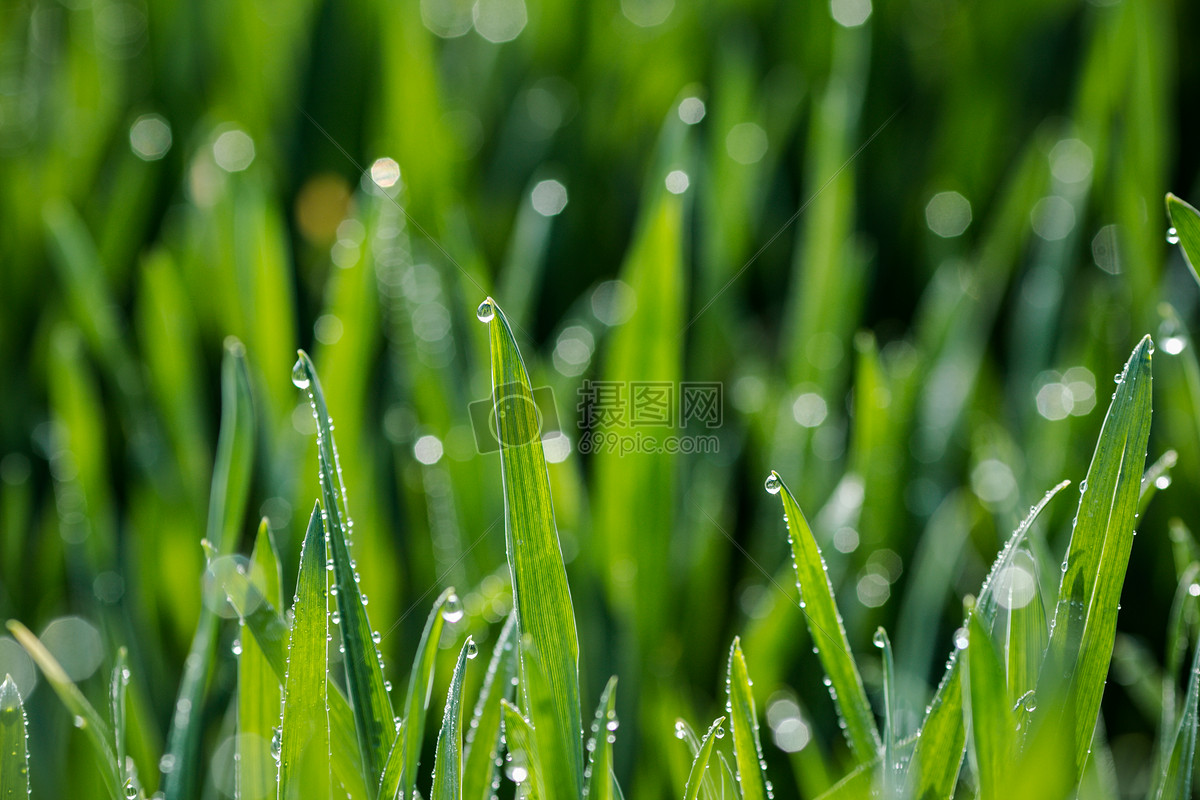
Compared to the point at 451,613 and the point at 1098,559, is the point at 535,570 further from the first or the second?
the point at 1098,559

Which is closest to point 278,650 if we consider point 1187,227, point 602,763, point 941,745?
point 602,763

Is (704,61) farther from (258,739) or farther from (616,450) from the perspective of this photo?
(258,739)

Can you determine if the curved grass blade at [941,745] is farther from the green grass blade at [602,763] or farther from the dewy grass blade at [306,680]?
the dewy grass blade at [306,680]

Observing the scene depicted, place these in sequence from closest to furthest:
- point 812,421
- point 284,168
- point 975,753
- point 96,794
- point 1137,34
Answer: point 975,753 → point 96,794 → point 812,421 → point 1137,34 → point 284,168

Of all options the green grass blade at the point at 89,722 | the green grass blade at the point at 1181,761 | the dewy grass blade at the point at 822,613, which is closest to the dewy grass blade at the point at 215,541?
the green grass blade at the point at 89,722

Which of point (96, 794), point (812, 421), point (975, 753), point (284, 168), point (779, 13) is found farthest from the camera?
point (779, 13)

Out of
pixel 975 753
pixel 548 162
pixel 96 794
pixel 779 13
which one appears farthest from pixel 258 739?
pixel 779 13

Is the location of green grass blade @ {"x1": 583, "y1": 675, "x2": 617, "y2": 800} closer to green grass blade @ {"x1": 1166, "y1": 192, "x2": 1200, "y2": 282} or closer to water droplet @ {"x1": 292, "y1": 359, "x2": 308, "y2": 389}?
water droplet @ {"x1": 292, "y1": 359, "x2": 308, "y2": 389}

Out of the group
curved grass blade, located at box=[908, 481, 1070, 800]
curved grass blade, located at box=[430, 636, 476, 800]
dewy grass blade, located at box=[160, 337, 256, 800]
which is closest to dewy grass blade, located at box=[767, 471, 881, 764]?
curved grass blade, located at box=[908, 481, 1070, 800]
